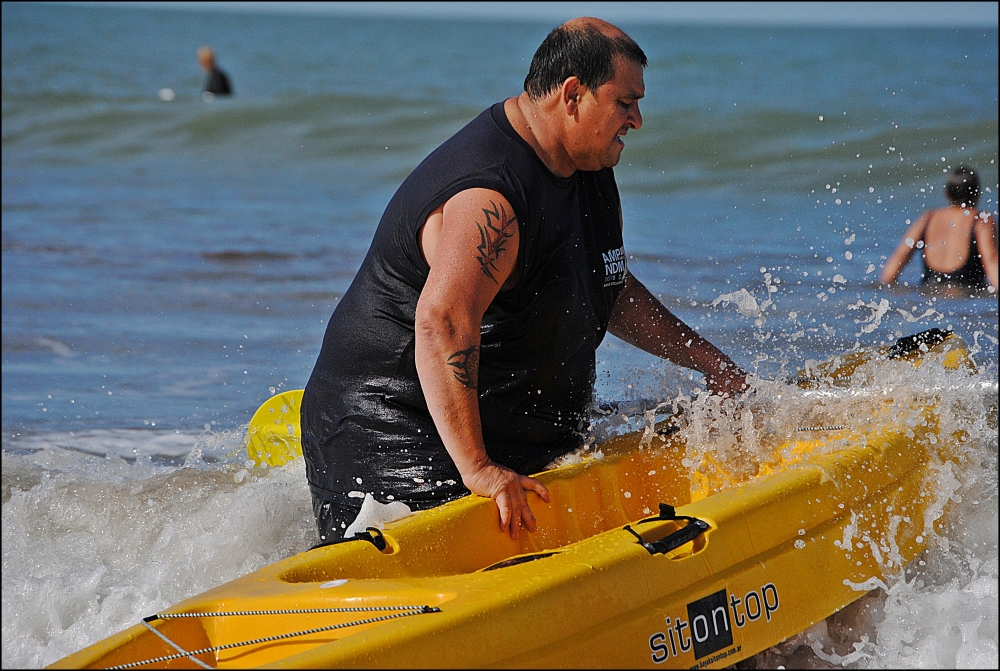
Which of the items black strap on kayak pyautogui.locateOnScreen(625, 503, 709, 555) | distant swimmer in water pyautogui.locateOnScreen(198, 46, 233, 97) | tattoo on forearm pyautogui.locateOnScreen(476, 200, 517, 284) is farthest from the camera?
distant swimmer in water pyautogui.locateOnScreen(198, 46, 233, 97)

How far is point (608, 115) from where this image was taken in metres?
2.85

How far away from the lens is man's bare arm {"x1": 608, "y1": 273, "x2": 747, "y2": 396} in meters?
3.56

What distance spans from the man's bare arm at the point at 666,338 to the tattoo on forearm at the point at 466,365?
958 mm

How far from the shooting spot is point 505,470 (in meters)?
2.91

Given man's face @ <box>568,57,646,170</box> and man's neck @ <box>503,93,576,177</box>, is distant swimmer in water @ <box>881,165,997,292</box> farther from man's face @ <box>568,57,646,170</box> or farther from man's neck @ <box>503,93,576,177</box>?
man's neck @ <box>503,93,576,177</box>

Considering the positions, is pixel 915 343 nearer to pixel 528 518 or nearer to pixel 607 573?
pixel 528 518

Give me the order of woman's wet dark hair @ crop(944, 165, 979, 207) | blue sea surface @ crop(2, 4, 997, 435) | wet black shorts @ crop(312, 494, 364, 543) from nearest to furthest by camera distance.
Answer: wet black shorts @ crop(312, 494, 364, 543)
blue sea surface @ crop(2, 4, 997, 435)
woman's wet dark hair @ crop(944, 165, 979, 207)

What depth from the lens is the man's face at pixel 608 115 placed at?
2822mm

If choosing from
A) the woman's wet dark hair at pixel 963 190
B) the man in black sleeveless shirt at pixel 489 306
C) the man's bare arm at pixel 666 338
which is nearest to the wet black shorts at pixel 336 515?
the man in black sleeveless shirt at pixel 489 306

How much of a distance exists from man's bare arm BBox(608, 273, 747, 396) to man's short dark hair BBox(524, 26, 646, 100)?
0.91 m

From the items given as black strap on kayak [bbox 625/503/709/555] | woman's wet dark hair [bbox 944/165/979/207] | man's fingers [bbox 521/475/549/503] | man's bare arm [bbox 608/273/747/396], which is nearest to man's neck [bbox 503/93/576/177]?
man's bare arm [bbox 608/273/747/396]

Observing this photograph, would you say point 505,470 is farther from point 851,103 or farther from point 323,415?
point 851,103

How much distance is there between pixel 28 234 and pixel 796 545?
8.65 m

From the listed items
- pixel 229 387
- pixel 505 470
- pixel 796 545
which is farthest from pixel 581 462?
pixel 229 387
